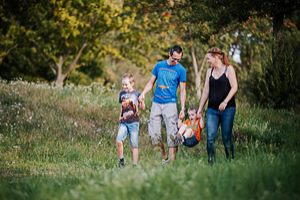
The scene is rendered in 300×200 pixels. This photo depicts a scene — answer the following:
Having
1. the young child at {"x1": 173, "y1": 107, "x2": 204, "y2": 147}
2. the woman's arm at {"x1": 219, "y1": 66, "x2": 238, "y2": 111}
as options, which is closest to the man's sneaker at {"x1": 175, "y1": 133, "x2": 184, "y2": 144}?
the young child at {"x1": 173, "y1": 107, "x2": 204, "y2": 147}

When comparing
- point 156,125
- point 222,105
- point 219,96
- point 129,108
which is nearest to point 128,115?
point 129,108

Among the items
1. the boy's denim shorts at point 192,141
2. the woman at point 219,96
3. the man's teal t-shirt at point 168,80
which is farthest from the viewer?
the man's teal t-shirt at point 168,80

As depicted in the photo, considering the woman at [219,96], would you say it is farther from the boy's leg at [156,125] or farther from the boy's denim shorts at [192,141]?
the boy's leg at [156,125]

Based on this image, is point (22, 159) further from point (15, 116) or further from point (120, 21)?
point (120, 21)

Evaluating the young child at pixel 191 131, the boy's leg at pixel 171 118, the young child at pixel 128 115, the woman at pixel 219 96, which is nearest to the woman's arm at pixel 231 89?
the woman at pixel 219 96

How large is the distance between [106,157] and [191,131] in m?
2.33

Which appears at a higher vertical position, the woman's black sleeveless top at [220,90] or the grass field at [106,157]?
the woman's black sleeveless top at [220,90]

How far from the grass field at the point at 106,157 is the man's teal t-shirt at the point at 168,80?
1.09 m

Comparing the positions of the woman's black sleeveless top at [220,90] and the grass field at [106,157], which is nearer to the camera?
the grass field at [106,157]

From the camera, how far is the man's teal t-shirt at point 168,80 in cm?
879

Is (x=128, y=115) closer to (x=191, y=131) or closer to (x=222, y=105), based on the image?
(x=191, y=131)

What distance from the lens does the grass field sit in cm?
517

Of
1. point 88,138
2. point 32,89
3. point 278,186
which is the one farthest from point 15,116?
point 278,186

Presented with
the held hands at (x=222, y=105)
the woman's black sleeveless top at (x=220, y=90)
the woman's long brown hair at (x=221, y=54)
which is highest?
the woman's long brown hair at (x=221, y=54)
